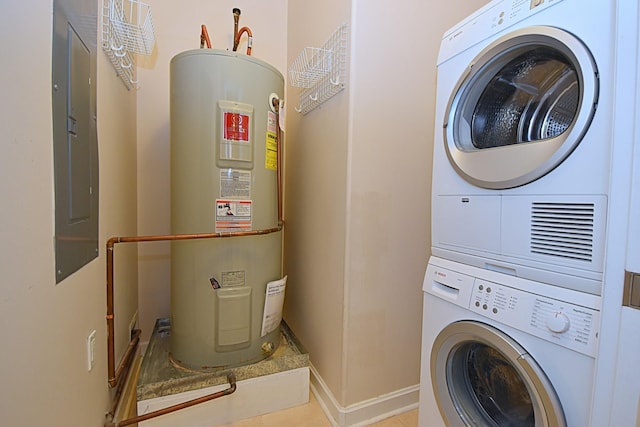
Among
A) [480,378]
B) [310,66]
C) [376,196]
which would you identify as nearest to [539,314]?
[480,378]

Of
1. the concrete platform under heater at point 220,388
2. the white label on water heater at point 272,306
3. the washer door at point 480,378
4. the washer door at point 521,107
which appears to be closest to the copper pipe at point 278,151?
the white label on water heater at point 272,306

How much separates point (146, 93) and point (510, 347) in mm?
2206

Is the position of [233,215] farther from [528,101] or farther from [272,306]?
[528,101]

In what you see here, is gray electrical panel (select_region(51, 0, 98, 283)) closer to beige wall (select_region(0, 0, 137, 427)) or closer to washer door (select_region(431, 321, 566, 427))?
beige wall (select_region(0, 0, 137, 427))

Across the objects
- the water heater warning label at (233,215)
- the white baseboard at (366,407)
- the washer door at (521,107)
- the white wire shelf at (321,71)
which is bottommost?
the white baseboard at (366,407)

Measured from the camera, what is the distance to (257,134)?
147 centimetres

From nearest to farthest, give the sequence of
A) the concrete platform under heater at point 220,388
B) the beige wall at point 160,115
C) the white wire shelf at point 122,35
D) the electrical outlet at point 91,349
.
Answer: the electrical outlet at point 91,349 → the white wire shelf at point 122,35 → the concrete platform under heater at point 220,388 → the beige wall at point 160,115

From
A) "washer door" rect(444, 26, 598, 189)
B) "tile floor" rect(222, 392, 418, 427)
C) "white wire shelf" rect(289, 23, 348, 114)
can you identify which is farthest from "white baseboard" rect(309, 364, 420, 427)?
"white wire shelf" rect(289, 23, 348, 114)

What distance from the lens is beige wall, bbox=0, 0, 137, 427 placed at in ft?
1.85

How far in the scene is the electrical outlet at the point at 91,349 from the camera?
99 cm

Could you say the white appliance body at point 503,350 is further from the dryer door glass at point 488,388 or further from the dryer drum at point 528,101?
the dryer drum at point 528,101

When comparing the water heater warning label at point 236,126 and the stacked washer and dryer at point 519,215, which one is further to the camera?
the water heater warning label at point 236,126

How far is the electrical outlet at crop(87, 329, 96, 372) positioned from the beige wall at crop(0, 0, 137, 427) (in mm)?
24

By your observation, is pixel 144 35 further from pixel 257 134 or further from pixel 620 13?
pixel 620 13
